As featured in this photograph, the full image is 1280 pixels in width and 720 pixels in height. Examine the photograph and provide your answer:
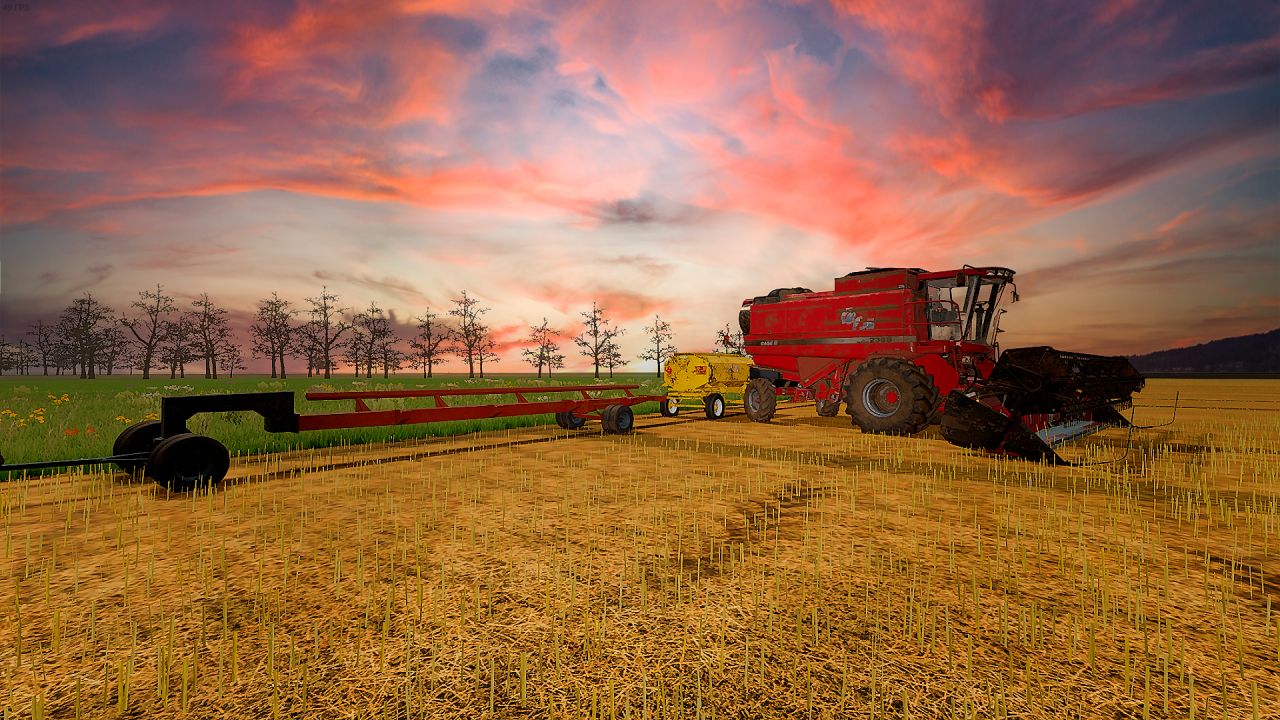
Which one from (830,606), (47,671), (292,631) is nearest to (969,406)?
(830,606)

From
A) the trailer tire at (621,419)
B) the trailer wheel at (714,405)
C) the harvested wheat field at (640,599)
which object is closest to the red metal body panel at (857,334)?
the trailer wheel at (714,405)

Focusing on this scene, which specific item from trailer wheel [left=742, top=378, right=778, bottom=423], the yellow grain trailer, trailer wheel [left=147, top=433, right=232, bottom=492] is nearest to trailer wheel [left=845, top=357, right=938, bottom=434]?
trailer wheel [left=742, top=378, right=778, bottom=423]

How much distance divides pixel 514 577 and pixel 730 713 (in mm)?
1766

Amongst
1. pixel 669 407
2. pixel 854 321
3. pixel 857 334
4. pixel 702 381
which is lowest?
pixel 669 407

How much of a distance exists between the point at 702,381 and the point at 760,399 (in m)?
1.61

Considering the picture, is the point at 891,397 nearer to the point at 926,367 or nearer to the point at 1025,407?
the point at 926,367

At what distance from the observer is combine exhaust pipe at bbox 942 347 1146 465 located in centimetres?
773

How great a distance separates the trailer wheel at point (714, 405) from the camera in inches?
552

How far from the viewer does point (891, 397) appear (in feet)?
35.7

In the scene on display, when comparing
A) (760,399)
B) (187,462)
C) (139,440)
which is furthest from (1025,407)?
(139,440)

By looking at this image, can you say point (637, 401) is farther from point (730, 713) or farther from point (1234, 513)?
point (730, 713)

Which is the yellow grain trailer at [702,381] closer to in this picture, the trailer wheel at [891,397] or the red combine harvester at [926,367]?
the red combine harvester at [926,367]

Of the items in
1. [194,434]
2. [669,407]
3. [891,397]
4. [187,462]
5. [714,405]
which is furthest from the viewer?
[669,407]

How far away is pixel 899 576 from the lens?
11.3 ft
